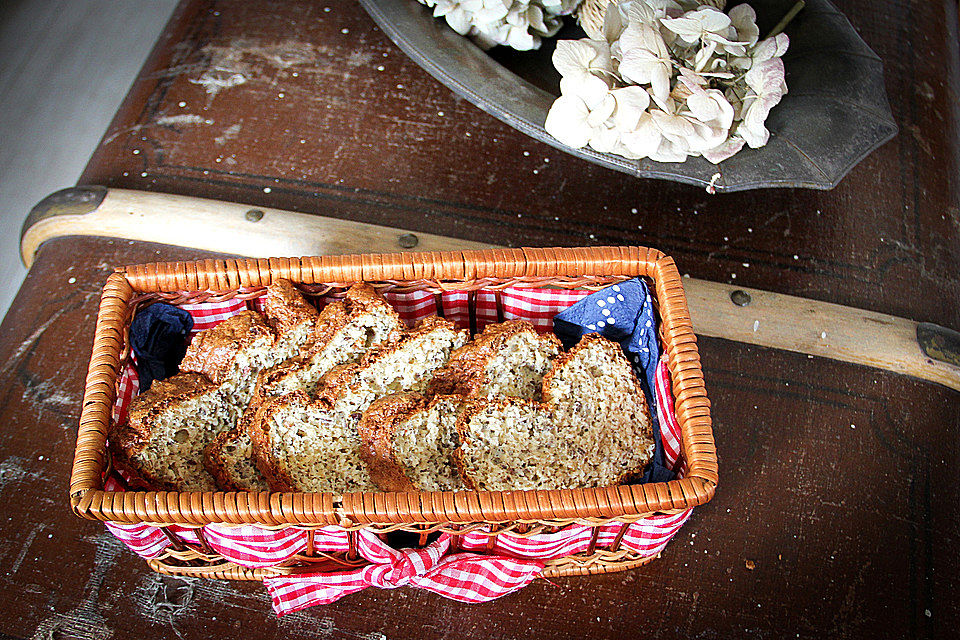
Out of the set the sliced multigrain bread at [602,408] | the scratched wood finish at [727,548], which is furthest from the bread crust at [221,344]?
the sliced multigrain bread at [602,408]

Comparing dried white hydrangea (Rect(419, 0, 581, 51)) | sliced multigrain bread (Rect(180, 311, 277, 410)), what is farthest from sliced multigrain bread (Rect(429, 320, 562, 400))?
dried white hydrangea (Rect(419, 0, 581, 51))

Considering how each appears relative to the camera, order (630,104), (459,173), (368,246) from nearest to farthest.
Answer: (630,104), (368,246), (459,173)

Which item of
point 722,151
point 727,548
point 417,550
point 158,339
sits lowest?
point 727,548

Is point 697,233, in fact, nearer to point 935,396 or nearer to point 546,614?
point 935,396

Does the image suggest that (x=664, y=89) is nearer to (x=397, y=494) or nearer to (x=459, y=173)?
(x=459, y=173)

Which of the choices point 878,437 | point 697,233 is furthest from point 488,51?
point 878,437

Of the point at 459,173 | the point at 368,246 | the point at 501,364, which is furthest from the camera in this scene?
the point at 459,173

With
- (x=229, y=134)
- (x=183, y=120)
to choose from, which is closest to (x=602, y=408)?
(x=229, y=134)
